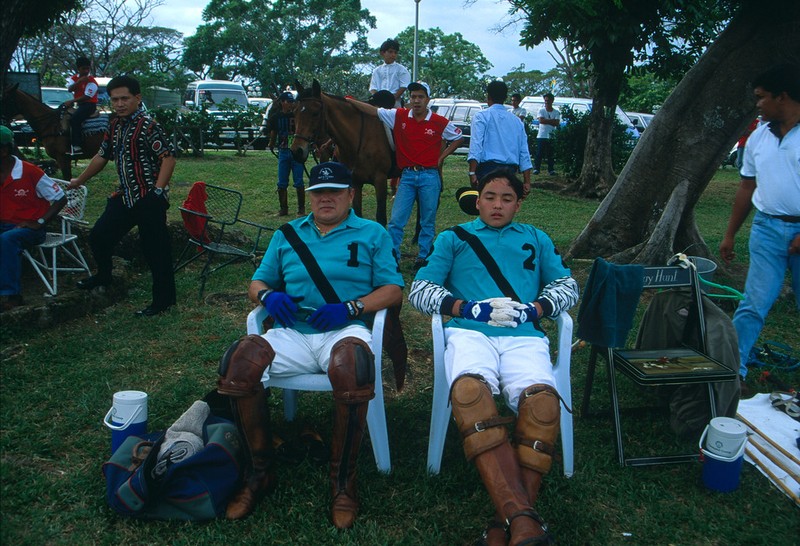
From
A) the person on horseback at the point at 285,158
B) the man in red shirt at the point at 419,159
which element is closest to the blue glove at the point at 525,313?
the man in red shirt at the point at 419,159

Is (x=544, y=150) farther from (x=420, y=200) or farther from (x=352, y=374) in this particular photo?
(x=352, y=374)

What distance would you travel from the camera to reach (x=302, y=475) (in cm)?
310

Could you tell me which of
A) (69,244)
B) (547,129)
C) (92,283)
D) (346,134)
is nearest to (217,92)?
(547,129)

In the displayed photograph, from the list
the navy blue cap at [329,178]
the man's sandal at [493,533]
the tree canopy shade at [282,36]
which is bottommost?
the man's sandal at [493,533]

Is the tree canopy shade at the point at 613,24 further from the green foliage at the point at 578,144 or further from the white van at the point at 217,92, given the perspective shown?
the white van at the point at 217,92

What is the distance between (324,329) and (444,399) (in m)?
0.67

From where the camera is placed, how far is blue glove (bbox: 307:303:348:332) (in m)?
3.10

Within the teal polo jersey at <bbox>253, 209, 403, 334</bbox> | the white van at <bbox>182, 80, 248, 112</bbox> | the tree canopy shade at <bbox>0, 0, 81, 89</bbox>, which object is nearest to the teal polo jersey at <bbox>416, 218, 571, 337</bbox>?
the teal polo jersey at <bbox>253, 209, 403, 334</bbox>

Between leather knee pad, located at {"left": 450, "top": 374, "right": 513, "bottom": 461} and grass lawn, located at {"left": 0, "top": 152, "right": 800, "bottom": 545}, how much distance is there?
16.2 inches

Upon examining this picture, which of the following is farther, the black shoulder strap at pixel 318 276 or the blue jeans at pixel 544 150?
the blue jeans at pixel 544 150

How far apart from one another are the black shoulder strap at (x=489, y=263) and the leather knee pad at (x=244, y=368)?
46.1 inches

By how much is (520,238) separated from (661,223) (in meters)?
3.63

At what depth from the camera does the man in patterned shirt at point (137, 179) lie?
4938 millimetres

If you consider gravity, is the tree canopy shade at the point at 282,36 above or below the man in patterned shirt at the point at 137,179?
above
